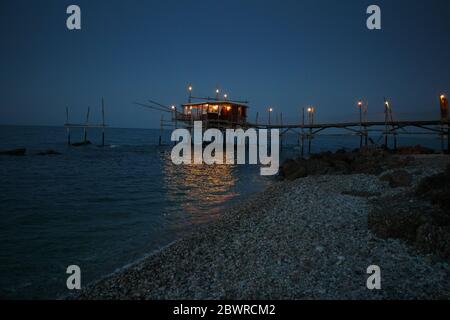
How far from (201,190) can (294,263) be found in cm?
1241

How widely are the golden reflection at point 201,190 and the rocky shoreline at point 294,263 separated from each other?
3709mm

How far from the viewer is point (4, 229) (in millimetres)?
10266

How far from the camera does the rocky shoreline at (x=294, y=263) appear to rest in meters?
4.88

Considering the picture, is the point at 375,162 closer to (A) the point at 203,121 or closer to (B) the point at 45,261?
(B) the point at 45,261

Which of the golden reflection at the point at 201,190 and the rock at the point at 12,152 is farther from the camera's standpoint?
the rock at the point at 12,152

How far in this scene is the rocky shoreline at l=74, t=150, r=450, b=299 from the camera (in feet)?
16.0

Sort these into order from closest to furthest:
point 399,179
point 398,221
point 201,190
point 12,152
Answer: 1. point 398,221
2. point 399,179
3. point 201,190
4. point 12,152

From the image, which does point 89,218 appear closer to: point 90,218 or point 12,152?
point 90,218

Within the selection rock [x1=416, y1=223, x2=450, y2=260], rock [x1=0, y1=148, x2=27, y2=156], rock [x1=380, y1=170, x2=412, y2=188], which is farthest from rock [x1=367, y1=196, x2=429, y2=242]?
rock [x1=0, y1=148, x2=27, y2=156]

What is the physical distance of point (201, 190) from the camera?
17844mm

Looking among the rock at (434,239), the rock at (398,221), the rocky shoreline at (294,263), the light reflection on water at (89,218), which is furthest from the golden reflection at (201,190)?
the rock at (434,239)

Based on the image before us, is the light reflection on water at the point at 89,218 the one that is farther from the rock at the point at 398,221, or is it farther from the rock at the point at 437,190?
the rock at the point at 437,190

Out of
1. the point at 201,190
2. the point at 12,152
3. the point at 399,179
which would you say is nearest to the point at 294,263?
the point at 399,179
